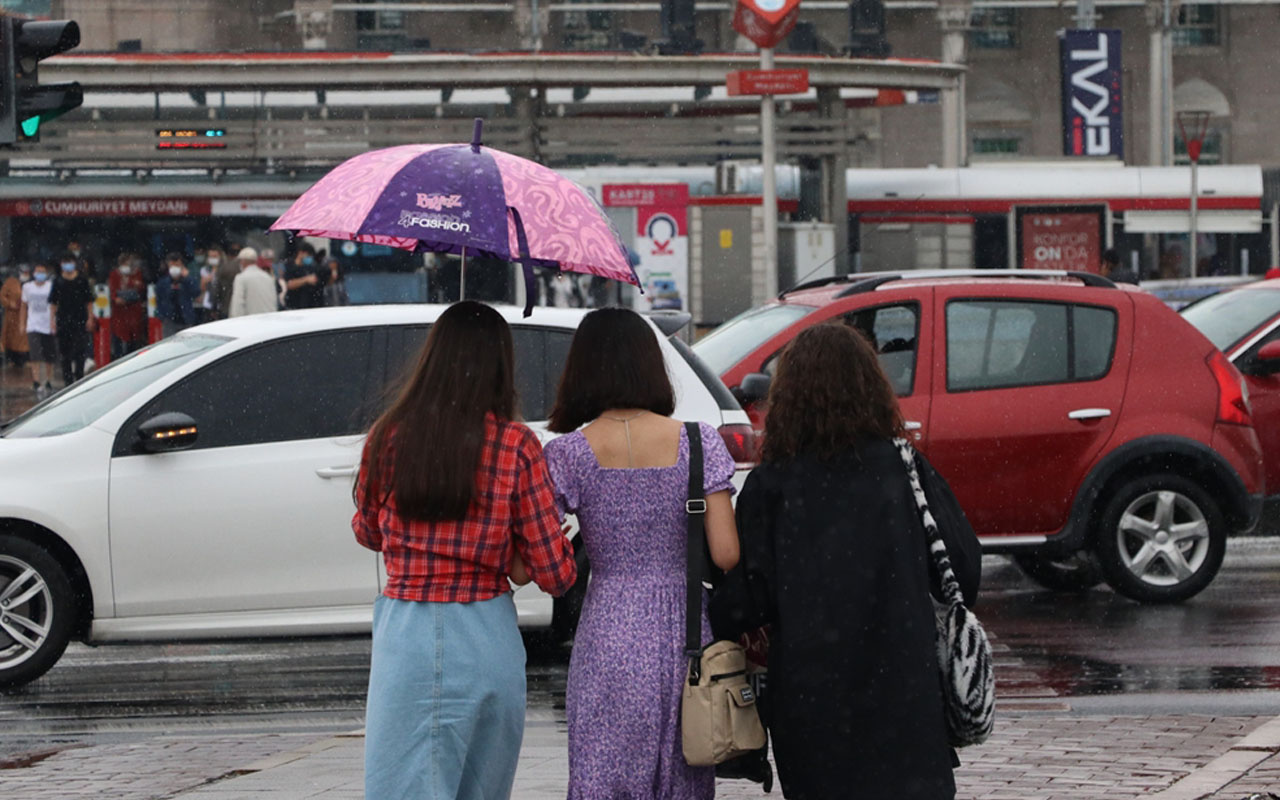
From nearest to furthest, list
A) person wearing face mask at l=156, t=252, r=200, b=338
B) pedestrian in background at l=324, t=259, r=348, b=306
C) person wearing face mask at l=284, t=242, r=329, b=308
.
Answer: person wearing face mask at l=284, t=242, r=329, b=308
pedestrian in background at l=324, t=259, r=348, b=306
person wearing face mask at l=156, t=252, r=200, b=338

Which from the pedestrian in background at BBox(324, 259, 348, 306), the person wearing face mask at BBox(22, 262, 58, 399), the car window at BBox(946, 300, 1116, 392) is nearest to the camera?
the car window at BBox(946, 300, 1116, 392)

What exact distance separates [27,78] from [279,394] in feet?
5.68

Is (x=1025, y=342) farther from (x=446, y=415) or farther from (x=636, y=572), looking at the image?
(x=446, y=415)

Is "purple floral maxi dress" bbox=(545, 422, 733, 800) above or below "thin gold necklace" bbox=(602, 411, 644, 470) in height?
below

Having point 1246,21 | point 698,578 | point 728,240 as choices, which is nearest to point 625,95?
point 728,240

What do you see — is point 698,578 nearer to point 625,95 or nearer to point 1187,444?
point 1187,444

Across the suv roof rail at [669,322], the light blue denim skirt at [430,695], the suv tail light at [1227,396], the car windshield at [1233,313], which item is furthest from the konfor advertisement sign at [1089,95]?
the light blue denim skirt at [430,695]

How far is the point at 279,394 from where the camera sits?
8.16 metres

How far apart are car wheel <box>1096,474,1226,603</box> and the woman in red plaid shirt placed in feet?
22.1

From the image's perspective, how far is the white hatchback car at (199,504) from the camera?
7902 millimetres

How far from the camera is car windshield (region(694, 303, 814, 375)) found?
10211mm

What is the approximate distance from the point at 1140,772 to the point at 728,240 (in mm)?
Answer: 20898

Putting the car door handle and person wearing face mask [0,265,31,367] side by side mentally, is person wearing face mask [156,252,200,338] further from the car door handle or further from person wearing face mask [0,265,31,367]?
the car door handle

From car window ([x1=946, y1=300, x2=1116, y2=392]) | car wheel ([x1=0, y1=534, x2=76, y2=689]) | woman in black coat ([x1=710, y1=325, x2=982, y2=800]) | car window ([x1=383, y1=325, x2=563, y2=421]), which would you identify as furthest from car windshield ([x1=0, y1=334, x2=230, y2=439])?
woman in black coat ([x1=710, y1=325, x2=982, y2=800])
